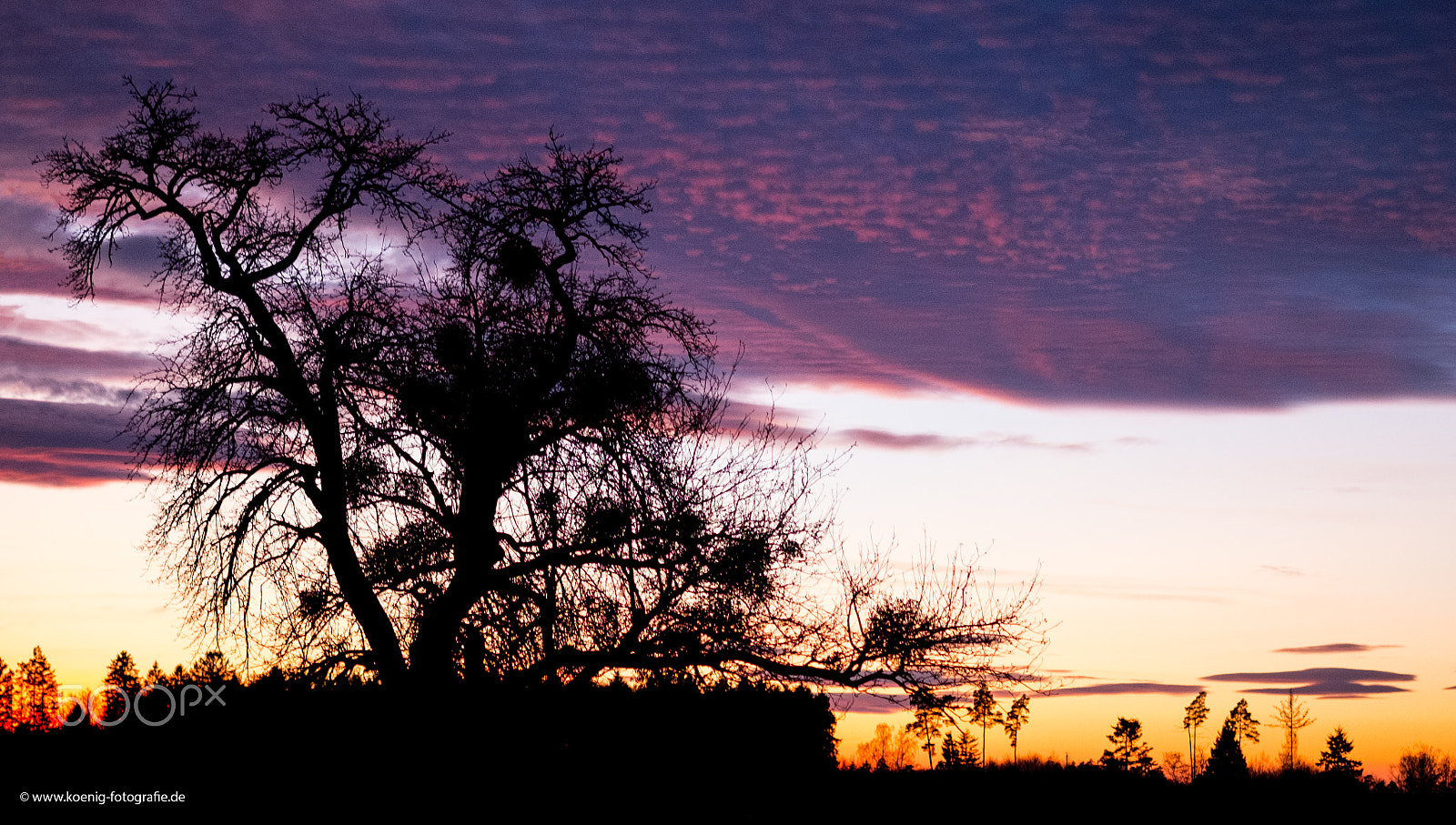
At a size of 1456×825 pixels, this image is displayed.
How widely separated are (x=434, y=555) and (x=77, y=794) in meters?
5.43

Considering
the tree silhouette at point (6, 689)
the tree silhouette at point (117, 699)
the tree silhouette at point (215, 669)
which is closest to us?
the tree silhouette at point (215, 669)

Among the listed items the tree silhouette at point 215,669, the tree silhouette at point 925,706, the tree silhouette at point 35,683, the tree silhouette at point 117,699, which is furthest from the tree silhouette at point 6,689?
the tree silhouette at point 925,706

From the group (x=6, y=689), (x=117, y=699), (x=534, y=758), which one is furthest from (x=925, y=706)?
(x=6, y=689)

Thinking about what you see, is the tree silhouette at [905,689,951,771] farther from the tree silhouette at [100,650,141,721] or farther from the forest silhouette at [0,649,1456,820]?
the tree silhouette at [100,650,141,721]

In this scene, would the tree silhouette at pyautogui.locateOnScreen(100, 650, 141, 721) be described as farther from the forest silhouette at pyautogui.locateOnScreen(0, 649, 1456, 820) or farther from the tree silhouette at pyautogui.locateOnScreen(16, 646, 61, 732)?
the tree silhouette at pyautogui.locateOnScreen(16, 646, 61, 732)

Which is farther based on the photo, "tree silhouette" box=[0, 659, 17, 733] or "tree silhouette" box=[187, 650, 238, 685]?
"tree silhouette" box=[0, 659, 17, 733]

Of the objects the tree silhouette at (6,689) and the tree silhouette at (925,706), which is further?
the tree silhouette at (6,689)

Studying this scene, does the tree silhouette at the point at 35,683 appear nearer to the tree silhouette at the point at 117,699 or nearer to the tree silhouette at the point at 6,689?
the tree silhouette at the point at 6,689

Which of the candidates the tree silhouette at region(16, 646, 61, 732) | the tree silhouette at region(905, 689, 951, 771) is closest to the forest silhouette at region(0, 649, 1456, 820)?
the tree silhouette at region(905, 689, 951, 771)

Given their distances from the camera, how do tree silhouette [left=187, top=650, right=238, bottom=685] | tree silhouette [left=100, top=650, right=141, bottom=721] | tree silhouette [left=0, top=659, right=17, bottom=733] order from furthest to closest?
1. tree silhouette [left=0, top=659, right=17, bottom=733]
2. tree silhouette [left=100, top=650, right=141, bottom=721]
3. tree silhouette [left=187, top=650, right=238, bottom=685]

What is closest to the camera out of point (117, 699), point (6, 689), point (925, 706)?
point (925, 706)

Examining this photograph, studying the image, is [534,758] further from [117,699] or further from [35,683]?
[35,683]

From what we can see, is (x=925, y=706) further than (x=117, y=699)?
No

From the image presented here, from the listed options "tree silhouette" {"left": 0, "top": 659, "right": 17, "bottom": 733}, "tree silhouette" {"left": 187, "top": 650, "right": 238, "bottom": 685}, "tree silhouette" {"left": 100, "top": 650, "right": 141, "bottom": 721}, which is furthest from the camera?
"tree silhouette" {"left": 0, "top": 659, "right": 17, "bottom": 733}
